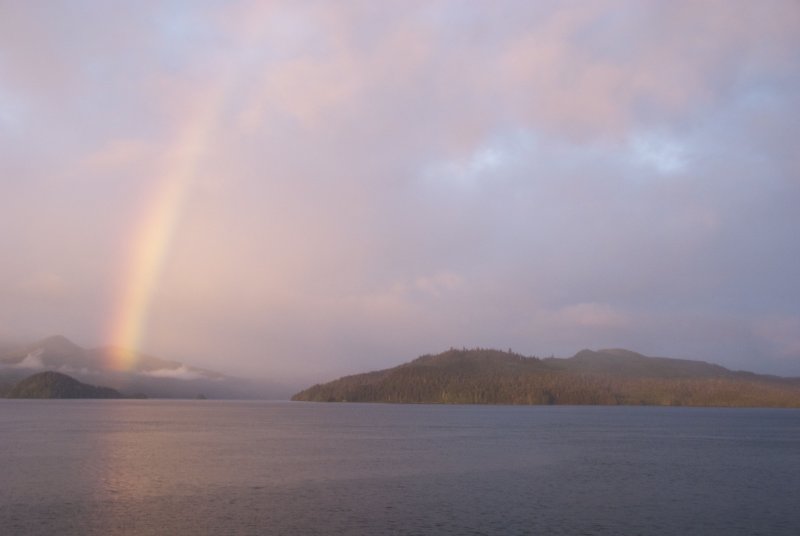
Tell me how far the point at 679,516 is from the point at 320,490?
1967 cm

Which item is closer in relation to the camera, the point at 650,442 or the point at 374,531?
the point at 374,531

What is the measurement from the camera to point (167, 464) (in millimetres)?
57500

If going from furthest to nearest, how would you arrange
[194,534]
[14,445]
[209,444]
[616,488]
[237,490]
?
[209,444] < [14,445] < [616,488] < [237,490] < [194,534]

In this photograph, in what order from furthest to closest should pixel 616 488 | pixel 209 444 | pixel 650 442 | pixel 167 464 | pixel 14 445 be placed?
1. pixel 650 442
2. pixel 209 444
3. pixel 14 445
4. pixel 167 464
5. pixel 616 488

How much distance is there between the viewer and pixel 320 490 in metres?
43.8

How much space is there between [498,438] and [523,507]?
187 feet

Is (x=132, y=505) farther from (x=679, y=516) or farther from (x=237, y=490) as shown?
(x=679, y=516)

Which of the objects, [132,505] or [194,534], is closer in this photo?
[194,534]

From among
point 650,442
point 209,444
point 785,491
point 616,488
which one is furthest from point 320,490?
point 650,442

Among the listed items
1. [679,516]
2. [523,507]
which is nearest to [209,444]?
[523,507]

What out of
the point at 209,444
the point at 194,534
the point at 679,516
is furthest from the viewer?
the point at 209,444

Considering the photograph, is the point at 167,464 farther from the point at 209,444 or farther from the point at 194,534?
the point at 194,534

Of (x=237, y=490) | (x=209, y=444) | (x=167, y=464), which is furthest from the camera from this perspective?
(x=209, y=444)

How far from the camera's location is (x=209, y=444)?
80.5 meters
